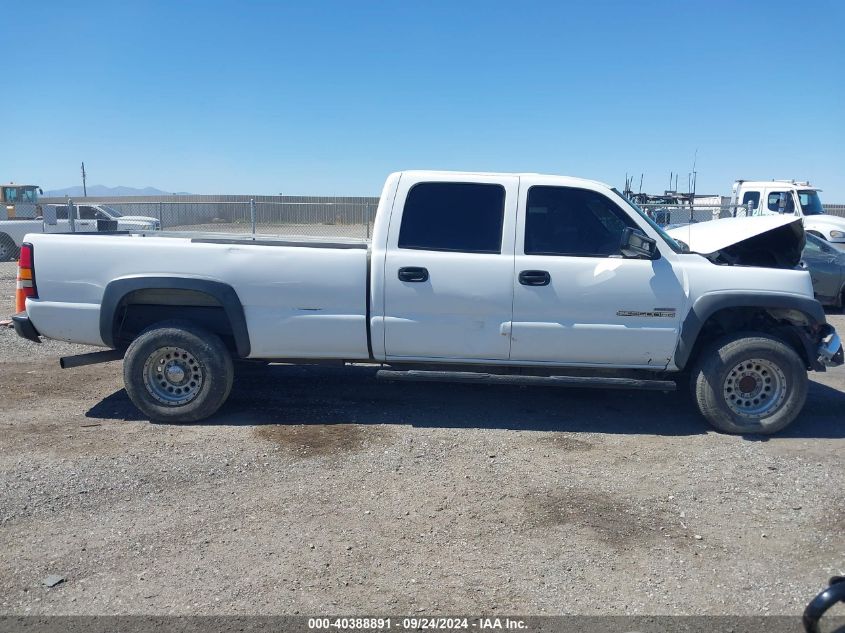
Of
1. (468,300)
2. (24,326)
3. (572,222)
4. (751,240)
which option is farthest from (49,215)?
(751,240)

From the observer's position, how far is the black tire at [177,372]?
5.81m

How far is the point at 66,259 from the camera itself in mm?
5781

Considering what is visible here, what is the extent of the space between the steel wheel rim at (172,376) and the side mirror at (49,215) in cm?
1485

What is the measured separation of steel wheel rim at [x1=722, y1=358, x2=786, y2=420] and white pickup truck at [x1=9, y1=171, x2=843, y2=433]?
1 centimetres

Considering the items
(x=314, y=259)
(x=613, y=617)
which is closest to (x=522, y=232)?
→ (x=314, y=259)

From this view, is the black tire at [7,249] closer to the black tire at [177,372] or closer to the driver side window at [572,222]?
the black tire at [177,372]

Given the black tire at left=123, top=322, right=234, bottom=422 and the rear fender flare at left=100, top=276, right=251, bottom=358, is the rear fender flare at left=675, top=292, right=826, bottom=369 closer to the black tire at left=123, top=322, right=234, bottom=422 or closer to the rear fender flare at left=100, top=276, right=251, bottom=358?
the rear fender flare at left=100, top=276, right=251, bottom=358

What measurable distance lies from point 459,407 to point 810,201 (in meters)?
17.3

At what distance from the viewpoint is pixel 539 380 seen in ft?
19.0

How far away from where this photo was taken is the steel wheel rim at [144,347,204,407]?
232 inches

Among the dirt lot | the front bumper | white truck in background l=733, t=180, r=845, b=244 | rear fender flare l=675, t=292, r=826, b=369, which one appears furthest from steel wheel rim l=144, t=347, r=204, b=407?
white truck in background l=733, t=180, r=845, b=244

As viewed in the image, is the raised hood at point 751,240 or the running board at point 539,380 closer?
the running board at point 539,380

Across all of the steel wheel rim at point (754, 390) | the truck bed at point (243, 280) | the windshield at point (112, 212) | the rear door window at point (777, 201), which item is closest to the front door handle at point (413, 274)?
the truck bed at point (243, 280)

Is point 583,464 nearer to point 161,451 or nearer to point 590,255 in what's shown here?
point 590,255
